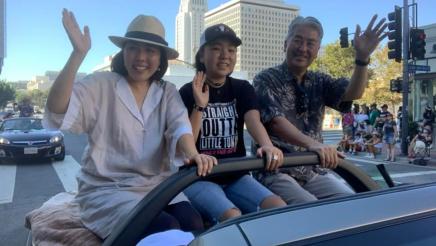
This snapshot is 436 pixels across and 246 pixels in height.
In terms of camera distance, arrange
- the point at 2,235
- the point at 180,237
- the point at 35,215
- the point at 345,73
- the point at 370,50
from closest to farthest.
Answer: the point at 180,237
the point at 35,215
the point at 370,50
the point at 2,235
the point at 345,73

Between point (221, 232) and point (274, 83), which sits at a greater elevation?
point (274, 83)

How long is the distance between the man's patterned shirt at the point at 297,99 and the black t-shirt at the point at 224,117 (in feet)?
0.41

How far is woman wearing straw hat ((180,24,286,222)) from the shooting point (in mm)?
2570

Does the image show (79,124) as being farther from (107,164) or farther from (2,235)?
(2,235)

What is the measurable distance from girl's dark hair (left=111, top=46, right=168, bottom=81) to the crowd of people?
12.1 meters

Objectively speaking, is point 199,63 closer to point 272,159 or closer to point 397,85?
point 272,159

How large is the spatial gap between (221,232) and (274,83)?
192 centimetres

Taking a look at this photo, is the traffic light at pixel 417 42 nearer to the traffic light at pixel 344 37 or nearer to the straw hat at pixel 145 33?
the traffic light at pixel 344 37

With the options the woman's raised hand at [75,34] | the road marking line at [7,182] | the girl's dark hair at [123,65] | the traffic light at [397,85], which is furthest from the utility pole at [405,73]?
the woman's raised hand at [75,34]

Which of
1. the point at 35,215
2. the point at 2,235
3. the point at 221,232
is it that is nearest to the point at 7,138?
the point at 2,235

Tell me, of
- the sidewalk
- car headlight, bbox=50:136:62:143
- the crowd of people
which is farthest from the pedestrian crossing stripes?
the sidewalk

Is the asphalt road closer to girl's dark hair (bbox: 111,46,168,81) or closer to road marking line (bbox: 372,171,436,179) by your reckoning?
road marking line (bbox: 372,171,436,179)

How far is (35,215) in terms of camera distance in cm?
271

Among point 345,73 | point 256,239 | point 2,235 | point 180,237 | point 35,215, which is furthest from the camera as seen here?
point 345,73
